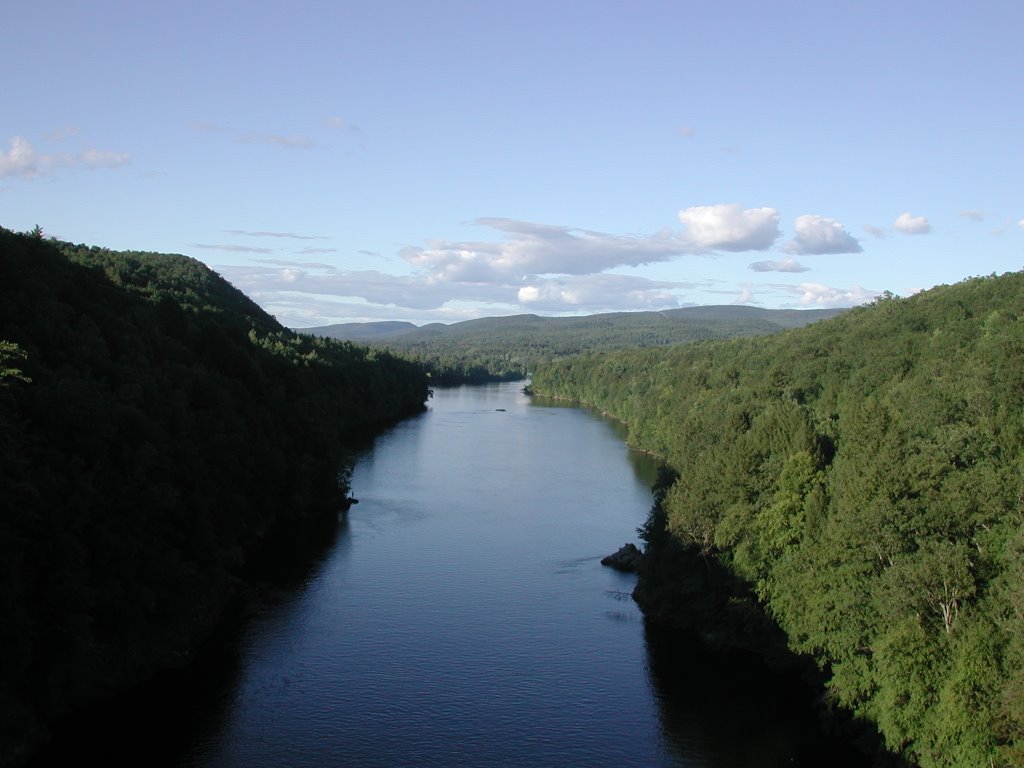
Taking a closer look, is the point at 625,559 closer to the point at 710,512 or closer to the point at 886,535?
the point at 710,512

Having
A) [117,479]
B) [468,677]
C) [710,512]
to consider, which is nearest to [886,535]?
[710,512]

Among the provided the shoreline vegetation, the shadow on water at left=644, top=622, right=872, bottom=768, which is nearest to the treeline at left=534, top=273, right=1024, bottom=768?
the shoreline vegetation

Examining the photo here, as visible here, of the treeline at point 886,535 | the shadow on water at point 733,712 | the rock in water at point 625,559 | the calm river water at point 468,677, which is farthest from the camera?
the rock in water at point 625,559

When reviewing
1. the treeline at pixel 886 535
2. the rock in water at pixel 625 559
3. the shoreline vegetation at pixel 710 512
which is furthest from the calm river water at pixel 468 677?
the treeline at pixel 886 535

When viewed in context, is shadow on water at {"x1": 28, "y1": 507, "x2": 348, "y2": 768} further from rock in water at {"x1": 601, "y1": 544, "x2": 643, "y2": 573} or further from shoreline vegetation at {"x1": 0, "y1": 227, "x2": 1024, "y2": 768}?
rock in water at {"x1": 601, "y1": 544, "x2": 643, "y2": 573}

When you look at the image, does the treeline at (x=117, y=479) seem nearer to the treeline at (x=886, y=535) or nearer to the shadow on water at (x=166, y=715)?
the shadow on water at (x=166, y=715)
